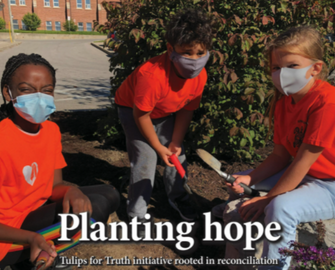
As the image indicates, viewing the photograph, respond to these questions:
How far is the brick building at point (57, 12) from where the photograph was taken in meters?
50.0

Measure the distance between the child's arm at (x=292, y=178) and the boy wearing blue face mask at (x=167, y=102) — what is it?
2.39 feet

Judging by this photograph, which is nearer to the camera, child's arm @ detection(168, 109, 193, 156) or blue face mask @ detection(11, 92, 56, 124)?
blue face mask @ detection(11, 92, 56, 124)

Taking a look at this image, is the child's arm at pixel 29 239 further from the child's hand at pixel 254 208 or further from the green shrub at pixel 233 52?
the green shrub at pixel 233 52

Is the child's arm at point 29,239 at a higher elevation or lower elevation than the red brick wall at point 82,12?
lower

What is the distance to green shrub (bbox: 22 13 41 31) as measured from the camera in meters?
48.1

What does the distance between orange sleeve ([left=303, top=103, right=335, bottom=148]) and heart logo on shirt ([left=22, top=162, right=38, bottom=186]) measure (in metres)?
1.58

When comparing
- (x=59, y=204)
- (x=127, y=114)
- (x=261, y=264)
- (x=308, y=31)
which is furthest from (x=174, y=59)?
(x=261, y=264)

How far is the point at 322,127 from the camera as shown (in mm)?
1907

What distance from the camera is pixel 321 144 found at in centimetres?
190

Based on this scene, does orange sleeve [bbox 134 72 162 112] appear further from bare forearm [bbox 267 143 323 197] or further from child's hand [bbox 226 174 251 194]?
bare forearm [bbox 267 143 323 197]

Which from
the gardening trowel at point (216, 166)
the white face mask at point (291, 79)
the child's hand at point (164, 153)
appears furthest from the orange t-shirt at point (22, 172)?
the white face mask at point (291, 79)

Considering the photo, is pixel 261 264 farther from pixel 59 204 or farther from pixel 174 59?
pixel 174 59

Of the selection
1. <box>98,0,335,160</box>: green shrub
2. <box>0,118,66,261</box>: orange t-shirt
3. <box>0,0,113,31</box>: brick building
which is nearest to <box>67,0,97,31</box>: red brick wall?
<box>0,0,113,31</box>: brick building

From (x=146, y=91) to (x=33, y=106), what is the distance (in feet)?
2.57
